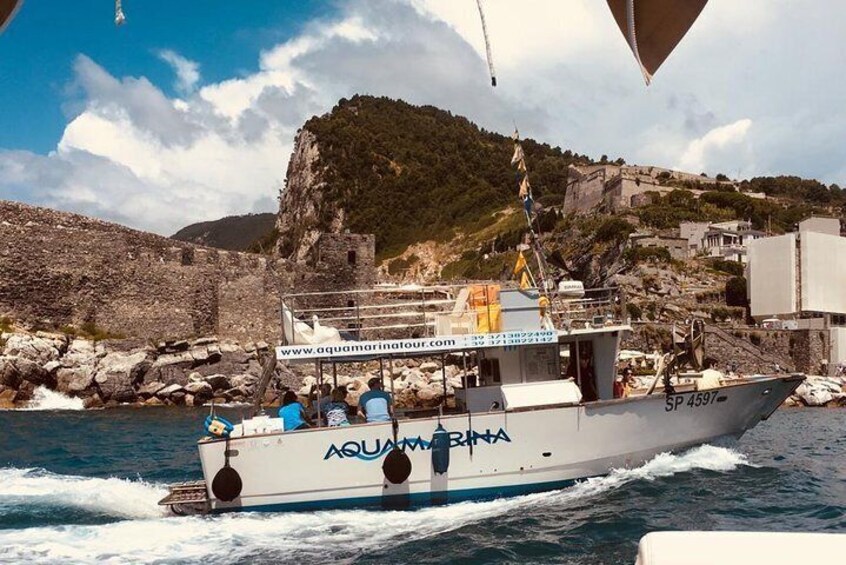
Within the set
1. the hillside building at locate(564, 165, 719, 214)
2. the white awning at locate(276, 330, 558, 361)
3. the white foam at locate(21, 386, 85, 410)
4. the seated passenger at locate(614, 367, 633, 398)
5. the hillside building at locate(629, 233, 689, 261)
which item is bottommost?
the white foam at locate(21, 386, 85, 410)

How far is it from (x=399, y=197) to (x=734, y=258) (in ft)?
161

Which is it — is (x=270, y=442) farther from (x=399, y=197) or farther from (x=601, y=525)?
(x=399, y=197)

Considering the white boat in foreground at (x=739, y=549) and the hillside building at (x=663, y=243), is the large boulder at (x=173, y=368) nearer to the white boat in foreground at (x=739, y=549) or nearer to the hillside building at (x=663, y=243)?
the white boat in foreground at (x=739, y=549)

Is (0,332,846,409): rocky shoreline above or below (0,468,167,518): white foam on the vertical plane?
above

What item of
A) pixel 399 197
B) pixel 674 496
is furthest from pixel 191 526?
pixel 399 197

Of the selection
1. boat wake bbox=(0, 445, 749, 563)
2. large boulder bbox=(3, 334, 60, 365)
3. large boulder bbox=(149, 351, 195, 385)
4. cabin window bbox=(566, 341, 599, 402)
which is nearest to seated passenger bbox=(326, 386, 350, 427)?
boat wake bbox=(0, 445, 749, 563)

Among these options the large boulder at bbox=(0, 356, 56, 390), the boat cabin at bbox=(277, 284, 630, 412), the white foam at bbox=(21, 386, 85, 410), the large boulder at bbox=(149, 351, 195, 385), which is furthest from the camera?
the large boulder at bbox=(149, 351, 195, 385)

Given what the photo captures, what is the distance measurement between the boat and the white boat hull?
16mm

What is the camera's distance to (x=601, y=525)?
10859 mm

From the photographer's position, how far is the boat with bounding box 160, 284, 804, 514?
12141 mm

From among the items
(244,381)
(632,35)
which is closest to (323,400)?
(632,35)

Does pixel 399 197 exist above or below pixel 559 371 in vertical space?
above

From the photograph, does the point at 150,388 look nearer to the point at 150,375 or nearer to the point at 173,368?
the point at 150,375

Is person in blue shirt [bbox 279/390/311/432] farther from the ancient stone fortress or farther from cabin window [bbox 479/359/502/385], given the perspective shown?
the ancient stone fortress
